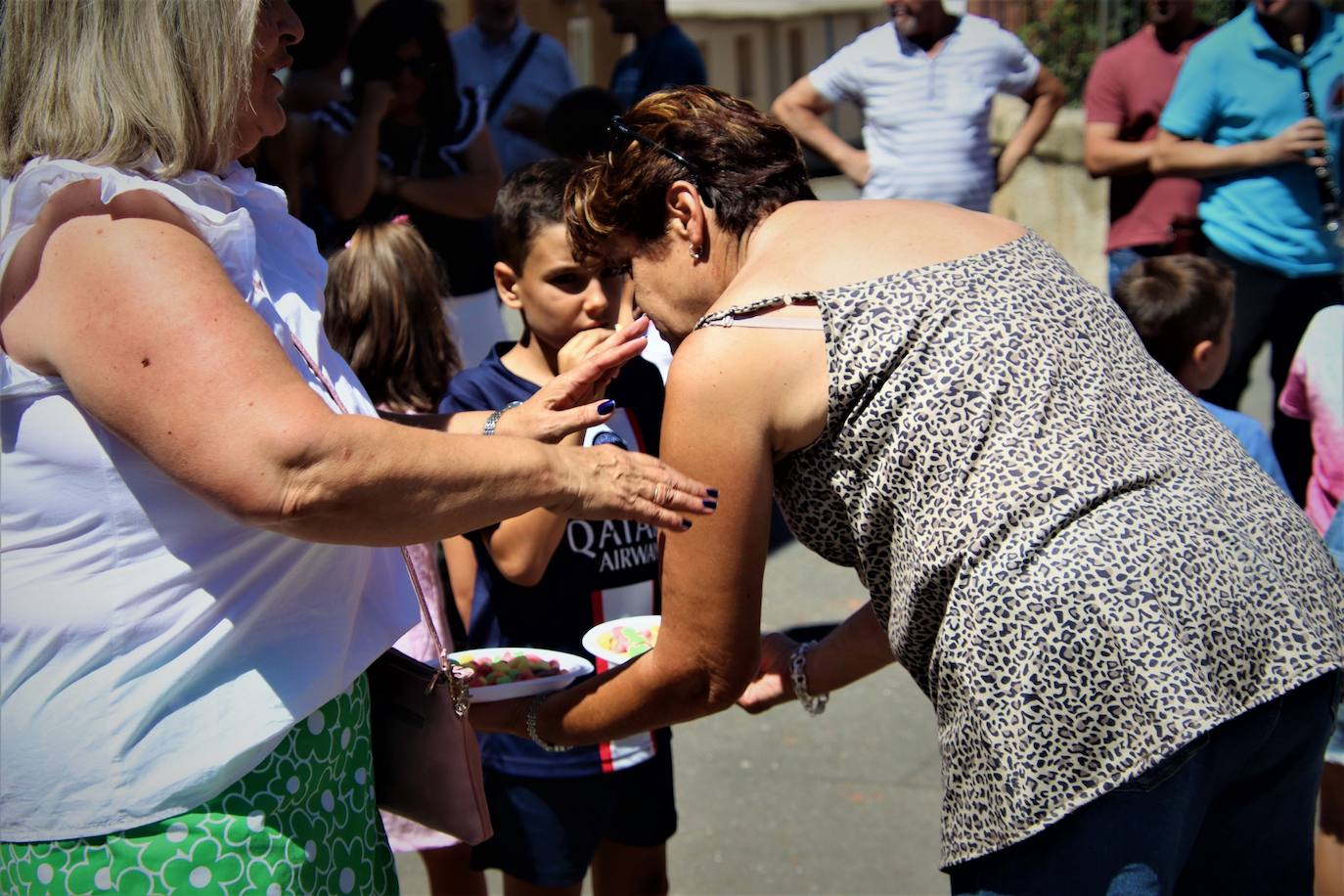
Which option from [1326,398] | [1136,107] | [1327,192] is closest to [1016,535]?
[1326,398]

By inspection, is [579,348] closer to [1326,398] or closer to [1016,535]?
[1016,535]

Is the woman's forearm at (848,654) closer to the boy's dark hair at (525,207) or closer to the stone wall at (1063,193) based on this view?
the boy's dark hair at (525,207)

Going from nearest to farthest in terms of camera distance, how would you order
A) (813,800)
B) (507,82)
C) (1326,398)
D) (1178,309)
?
1. (1326,398)
2. (1178,309)
3. (813,800)
4. (507,82)

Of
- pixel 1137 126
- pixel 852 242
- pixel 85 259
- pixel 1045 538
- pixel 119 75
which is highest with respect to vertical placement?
pixel 119 75

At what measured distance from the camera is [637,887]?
2.82 metres

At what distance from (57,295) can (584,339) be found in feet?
3.51

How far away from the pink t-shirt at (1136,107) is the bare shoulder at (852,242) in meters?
4.08

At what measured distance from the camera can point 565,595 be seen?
2.65m

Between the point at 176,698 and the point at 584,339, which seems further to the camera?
the point at 584,339

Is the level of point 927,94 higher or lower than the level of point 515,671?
higher

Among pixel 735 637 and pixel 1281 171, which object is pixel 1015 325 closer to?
pixel 735 637

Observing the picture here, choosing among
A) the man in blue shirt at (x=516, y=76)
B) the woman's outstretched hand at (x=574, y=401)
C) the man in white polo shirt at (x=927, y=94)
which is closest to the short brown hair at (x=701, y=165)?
the woman's outstretched hand at (x=574, y=401)

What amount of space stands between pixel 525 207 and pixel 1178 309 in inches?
66.6

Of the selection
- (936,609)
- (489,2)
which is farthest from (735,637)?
(489,2)
